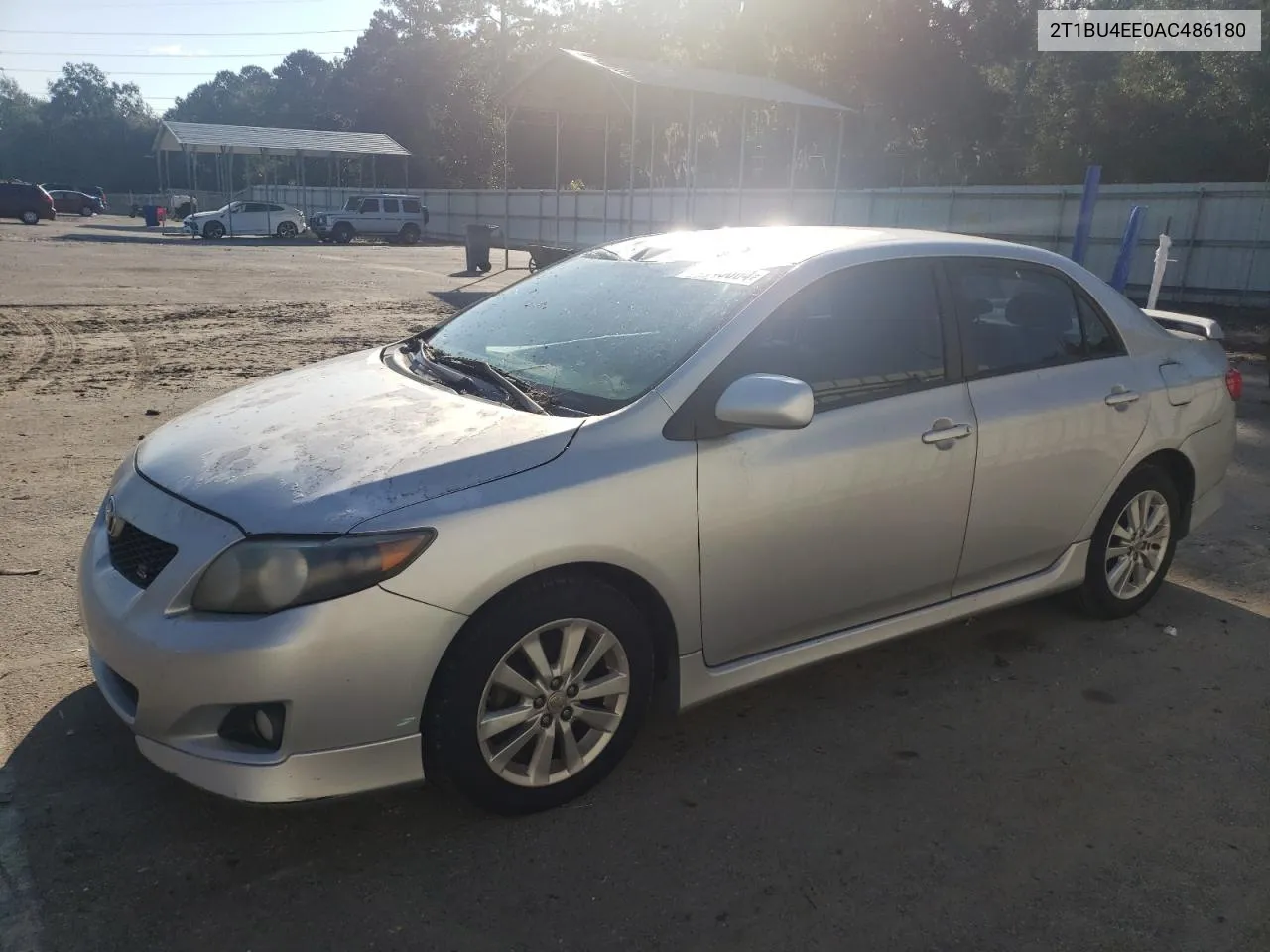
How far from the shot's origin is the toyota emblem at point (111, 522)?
299cm

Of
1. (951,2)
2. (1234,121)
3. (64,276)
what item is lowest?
(64,276)

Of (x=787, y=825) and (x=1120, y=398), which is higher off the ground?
(x=1120, y=398)

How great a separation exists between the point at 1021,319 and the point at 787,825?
229 centimetres

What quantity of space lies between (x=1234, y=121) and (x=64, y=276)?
96.0ft

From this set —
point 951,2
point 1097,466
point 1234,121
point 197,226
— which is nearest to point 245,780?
point 1097,466

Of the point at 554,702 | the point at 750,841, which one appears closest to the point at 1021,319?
the point at 750,841

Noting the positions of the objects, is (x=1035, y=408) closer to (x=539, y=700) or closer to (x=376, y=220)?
(x=539, y=700)

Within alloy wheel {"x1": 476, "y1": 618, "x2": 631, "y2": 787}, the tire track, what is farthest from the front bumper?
the tire track

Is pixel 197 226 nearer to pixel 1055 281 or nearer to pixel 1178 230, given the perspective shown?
pixel 1178 230

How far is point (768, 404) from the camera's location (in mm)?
3006

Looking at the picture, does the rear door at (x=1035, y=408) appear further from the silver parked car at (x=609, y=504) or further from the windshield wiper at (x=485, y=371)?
the windshield wiper at (x=485, y=371)

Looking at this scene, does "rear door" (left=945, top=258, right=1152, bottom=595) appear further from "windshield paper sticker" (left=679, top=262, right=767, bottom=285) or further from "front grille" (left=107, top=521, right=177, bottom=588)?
"front grille" (left=107, top=521, right=177, bottom=588)

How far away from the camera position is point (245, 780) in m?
2.56

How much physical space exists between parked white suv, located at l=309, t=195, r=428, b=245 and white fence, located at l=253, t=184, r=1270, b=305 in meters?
9.25
